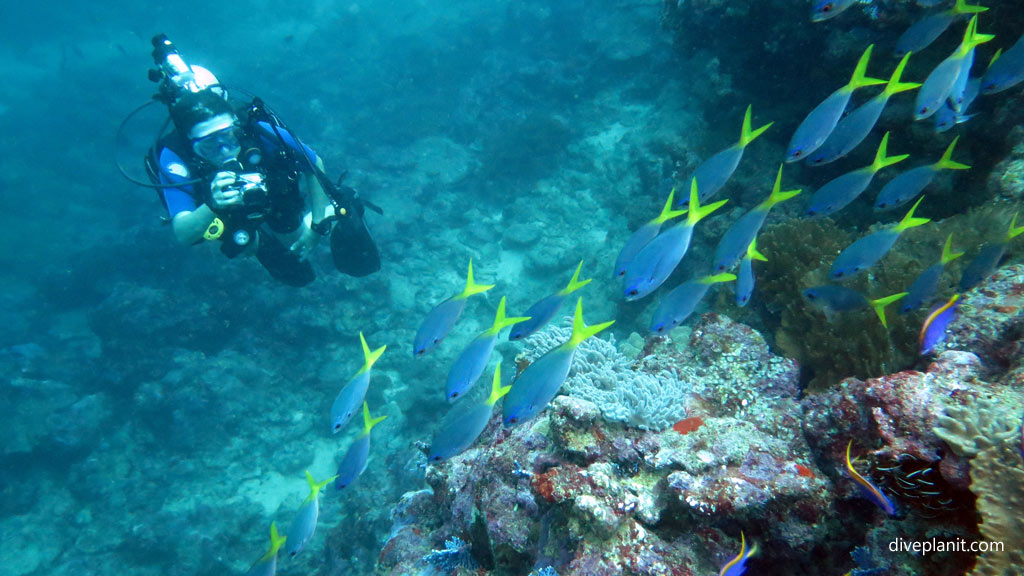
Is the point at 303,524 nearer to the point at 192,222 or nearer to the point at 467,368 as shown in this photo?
Answer: the point at 467,368

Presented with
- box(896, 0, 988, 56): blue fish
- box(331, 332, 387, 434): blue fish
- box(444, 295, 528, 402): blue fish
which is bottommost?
box(331, 332, 387, 434): blue fish

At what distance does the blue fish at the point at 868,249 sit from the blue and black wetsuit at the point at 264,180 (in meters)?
6.12

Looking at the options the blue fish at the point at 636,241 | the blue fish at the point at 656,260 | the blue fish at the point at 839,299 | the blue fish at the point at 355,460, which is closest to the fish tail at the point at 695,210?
the blue fish at the point at 656,260

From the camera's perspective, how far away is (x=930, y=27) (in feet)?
11.0

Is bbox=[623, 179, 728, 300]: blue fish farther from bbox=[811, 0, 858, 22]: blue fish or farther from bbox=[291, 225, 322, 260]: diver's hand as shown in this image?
bbox=[291, 225, 322, 260]: diver's hand

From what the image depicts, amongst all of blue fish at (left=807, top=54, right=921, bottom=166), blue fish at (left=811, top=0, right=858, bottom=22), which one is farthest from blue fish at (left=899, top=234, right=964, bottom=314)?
blue fish at (left=811, top=0, right=858, bottom=22)

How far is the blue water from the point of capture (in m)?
7.37

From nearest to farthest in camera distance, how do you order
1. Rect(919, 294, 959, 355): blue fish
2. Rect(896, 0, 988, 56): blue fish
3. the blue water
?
1. Rect(919, 294, 959, 355): blue fish
2. Rect(896, 0, 988, 56): blue fish
3. the blue water

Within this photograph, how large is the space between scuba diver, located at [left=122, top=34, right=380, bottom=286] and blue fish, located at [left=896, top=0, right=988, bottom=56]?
6.36m

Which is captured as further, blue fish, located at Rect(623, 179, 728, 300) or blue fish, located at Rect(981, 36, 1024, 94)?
blue fish, located at Rect(981, 36, 1024, 94)

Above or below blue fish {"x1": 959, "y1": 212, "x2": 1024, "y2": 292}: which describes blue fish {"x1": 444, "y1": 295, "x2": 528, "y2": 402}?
below

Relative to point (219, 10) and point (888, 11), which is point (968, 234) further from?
point (219, 10)

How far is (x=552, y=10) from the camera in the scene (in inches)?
736

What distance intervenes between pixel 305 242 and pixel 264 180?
3.77 ft
